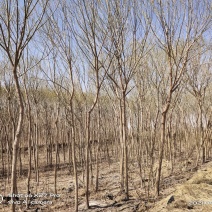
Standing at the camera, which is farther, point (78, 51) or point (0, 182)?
point (0, 182)

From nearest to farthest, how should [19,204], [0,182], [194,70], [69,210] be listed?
[69,210] → [19,204] → [194,70] → [0,182]

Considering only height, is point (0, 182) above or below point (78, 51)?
below

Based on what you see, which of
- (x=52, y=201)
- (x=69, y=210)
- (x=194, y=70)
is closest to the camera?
(x=69, y=210)

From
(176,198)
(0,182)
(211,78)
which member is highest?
(211,78)

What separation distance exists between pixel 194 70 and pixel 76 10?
4.42 m

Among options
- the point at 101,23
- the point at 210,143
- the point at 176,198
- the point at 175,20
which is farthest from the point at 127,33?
the point at 210,143

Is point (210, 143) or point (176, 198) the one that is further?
point (210, 143)

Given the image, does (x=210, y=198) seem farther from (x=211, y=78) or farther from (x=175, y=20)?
(x=211, y=78)

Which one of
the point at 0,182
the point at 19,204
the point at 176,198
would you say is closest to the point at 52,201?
the point at 19,204

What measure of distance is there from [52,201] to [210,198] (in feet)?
10.3

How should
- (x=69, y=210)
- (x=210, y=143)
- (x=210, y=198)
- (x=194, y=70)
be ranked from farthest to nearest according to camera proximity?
(x=210, y=143) → (x=194, y=70) → (x=69, y=210) → (x=210, y=198)

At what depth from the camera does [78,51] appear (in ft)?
17.7

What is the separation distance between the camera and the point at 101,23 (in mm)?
4250

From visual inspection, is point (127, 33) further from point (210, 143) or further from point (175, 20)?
point (210, 143)
